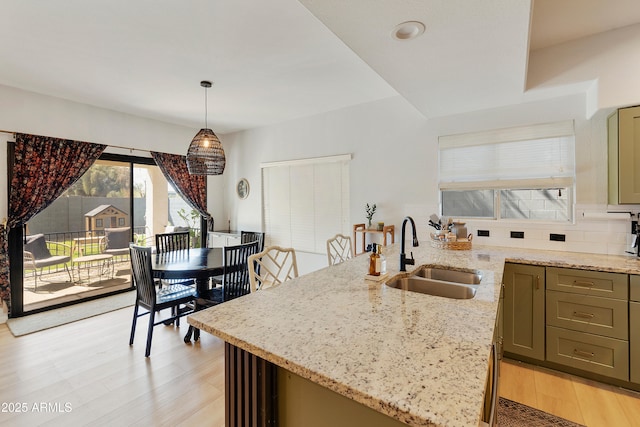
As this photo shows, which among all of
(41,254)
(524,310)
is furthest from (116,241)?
(524,310)

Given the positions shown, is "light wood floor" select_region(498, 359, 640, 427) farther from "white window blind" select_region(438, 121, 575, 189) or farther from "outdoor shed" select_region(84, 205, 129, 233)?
"outdoor shed" select_region(84, 205, 129, 233)

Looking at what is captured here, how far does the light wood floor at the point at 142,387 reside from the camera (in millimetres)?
1839

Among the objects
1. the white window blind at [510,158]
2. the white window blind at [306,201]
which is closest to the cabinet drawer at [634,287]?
the white window blind at [510,158]

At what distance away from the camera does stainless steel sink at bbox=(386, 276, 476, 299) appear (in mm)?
1703

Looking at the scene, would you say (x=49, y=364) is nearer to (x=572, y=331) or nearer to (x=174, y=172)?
(x=174, y=172)

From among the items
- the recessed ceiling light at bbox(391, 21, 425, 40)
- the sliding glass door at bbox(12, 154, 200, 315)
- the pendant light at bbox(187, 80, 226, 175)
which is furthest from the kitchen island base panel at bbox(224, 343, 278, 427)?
the sliding glass door at bbox(12, 154, 200, 315)

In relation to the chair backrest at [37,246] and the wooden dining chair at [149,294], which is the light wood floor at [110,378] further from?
the chair backrest at [37,246]

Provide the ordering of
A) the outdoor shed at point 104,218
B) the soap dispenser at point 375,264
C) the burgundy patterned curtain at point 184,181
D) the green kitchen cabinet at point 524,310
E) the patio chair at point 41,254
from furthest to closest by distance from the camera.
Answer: the burgundy patterned curtain at point 184,181
the outdoor shed at point 104,218
the patio chair at point 41,254
the green kitchen cabinet at point 524,310
the soap dispenser at point 375,264

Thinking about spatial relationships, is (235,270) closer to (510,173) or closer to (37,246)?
(37,246)

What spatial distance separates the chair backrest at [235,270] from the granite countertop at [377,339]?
1.25 meters

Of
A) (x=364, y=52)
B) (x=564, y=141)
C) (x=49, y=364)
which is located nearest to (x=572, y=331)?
(x=564, y=141)

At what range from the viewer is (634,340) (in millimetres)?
1966

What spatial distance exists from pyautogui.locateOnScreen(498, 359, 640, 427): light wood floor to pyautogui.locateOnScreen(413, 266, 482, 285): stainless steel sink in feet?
2.94

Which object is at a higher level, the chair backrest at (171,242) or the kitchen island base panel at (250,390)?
the chair backrest at (171,242)
